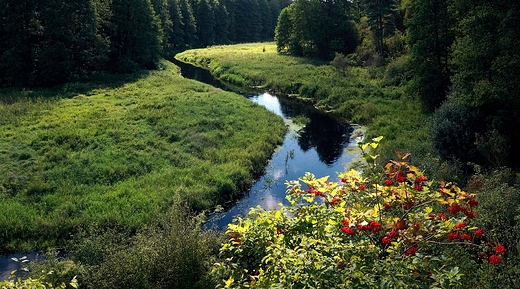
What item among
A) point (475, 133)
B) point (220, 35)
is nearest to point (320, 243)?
point (475, 133)

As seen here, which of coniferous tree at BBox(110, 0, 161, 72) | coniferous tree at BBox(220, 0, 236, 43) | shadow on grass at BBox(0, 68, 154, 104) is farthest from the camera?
coniferous tree at BBox(220, 0, 236, 43)

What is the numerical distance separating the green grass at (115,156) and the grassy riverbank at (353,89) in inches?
276

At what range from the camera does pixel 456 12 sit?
2102 cm

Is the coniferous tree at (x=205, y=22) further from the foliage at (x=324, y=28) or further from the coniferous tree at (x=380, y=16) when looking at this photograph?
the coniferous tree at (x=380, y=16)

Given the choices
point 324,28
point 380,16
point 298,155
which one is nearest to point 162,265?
point 298,155

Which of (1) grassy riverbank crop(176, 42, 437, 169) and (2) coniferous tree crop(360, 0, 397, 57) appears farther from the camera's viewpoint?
(2) coniferous tree crop(360, 0, 397, 57)

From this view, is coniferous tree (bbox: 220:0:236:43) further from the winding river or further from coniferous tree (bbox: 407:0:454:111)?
coniferous tree (bbox: 407:0:454:111)

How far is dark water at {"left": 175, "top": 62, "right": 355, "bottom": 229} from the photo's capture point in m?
17.7

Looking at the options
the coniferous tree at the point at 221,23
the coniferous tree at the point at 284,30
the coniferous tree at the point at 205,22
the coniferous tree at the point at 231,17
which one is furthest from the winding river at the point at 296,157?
the coniferous tree at the point at 231,17

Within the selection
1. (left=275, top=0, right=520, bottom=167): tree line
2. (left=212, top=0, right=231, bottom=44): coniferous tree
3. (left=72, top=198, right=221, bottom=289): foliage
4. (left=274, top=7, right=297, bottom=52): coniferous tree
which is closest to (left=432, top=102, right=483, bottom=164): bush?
(left=275, top=0, right=520, bottom=167): tree line

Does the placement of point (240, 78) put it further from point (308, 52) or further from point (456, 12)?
point (456, 12)

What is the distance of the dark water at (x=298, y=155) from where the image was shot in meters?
17.7

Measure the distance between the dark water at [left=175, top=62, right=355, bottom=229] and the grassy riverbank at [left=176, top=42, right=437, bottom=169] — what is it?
1.90 metres

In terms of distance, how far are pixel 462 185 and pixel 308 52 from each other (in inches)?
1882
